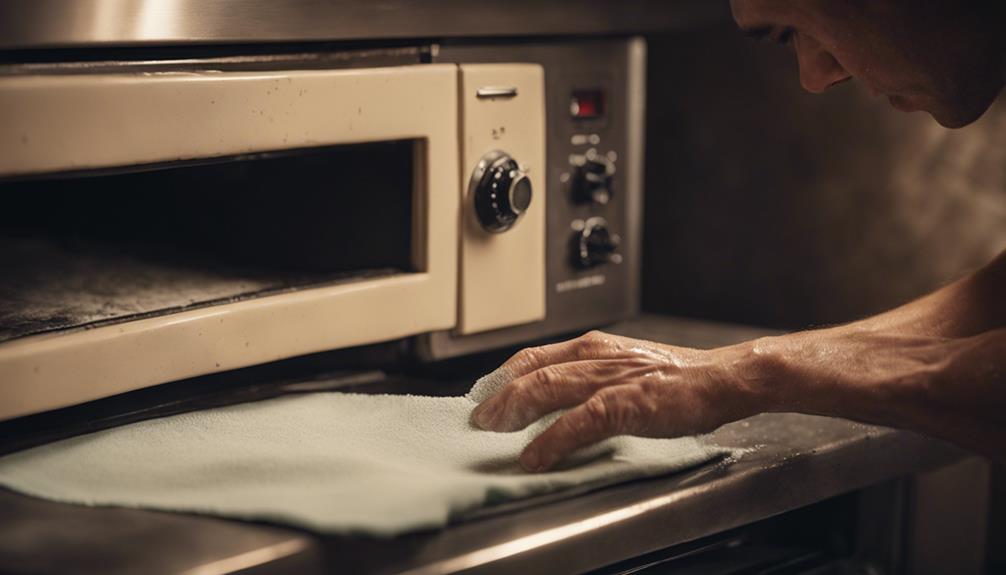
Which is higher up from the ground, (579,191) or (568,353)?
(579,191)

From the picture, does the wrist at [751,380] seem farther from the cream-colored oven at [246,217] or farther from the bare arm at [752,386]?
the cream-colored oven at [246,217]

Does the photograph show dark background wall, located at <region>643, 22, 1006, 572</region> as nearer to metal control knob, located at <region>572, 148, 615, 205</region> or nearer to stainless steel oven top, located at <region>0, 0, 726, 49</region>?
stainless steel oven top, located at <region>0, 0, 726, 49</region>

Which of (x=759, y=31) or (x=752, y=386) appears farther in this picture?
(x=759, y=31)

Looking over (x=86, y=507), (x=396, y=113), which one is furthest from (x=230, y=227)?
(x=86, y=507)

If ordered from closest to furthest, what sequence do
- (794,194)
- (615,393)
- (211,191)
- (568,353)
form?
(615,393) < (568,353) < (211,191) < (794,194)

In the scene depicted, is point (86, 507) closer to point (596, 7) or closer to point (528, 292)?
point (528, 292)

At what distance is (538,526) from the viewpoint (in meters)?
0.84

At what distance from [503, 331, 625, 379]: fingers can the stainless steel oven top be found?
1.16ft

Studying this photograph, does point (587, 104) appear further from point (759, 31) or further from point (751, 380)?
point (751, 380)

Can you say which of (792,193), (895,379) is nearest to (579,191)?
(792,193)

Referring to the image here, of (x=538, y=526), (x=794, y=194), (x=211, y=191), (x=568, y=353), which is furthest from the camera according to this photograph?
(x=794, y=194)

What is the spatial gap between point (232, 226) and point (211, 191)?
45 mm

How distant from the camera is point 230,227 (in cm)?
124

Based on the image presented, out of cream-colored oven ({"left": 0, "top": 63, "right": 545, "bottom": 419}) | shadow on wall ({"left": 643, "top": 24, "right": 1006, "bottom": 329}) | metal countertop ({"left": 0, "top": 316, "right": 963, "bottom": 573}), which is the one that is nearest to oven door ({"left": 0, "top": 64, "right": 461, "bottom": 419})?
cream-colored oven ({"left": 0, "top": 63, "right": 545, "bottom": 419})
